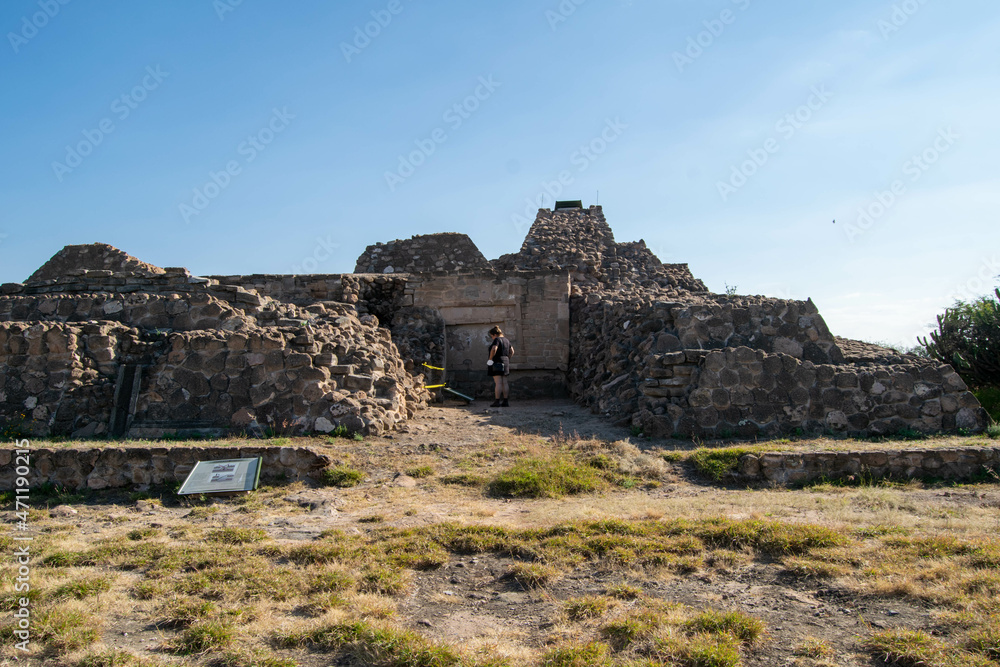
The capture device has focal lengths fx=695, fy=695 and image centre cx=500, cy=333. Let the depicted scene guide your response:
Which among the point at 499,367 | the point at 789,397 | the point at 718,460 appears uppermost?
the point at 499,367

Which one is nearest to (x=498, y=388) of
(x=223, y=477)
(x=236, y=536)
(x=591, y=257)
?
(x=223, y=477)

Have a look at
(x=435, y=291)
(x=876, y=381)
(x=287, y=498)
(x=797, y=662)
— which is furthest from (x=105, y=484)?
(x=876, y=381)

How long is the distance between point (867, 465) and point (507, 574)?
193 inches

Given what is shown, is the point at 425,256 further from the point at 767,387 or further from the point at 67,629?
the point at 67,629

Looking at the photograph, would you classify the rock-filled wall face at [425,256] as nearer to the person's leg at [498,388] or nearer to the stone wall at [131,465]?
the person's leg at [498,388]

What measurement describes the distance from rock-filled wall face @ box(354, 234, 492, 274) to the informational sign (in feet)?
42.5

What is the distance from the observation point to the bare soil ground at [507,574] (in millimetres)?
3531

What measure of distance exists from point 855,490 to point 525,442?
3706 mm

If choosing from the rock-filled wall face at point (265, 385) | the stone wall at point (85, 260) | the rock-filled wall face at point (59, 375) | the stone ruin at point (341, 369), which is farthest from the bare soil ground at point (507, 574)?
the stone wall at point (85, 260)

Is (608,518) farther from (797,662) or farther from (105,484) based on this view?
(105,484)

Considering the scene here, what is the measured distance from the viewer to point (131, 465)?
7066 millimetres

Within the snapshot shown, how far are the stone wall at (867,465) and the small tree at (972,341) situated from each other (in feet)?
23.1

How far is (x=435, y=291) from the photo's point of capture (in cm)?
1475

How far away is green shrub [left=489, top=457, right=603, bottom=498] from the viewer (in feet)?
22.7
